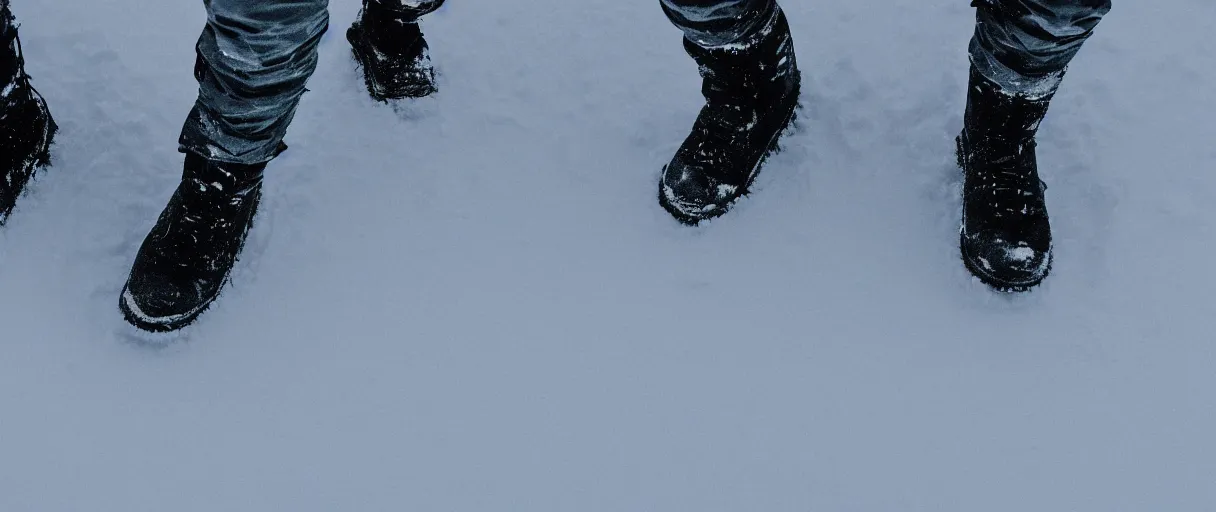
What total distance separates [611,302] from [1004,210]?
766 mm

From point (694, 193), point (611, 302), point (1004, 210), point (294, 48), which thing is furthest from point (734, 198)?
point (294, 48)

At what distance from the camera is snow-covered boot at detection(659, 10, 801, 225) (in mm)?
1664

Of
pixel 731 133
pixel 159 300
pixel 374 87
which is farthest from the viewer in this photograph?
pixel 374 87

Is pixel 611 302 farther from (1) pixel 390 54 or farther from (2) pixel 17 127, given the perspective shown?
(2) pixel 17 127

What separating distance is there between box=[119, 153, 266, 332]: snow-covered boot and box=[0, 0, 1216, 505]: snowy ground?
0.22 ft

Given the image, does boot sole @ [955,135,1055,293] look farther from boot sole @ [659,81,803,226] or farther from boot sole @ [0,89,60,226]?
boot sole @ [0,89,60,226]

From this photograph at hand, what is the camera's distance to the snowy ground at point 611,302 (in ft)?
5.17

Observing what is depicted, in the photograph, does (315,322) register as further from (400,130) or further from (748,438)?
(748,438)

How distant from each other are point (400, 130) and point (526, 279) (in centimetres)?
48

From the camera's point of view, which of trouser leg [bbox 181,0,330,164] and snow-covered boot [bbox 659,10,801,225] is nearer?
trouser leg [bbox 181,0,330,164]

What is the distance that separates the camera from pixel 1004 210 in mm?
1696

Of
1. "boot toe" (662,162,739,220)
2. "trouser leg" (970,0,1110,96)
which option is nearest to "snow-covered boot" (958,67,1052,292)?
"trouser leg" (970,0,1110,96)

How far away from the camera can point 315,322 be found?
1733 millimetres

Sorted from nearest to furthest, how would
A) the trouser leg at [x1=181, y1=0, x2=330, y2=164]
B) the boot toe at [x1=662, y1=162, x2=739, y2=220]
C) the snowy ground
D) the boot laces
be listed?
the trouser leg at [x1=181, y1=0, x2=330, y2=164], the snowy ground, the boot laces, the boot toe at [x1=662, y1=162, x2=739, y2=220]
